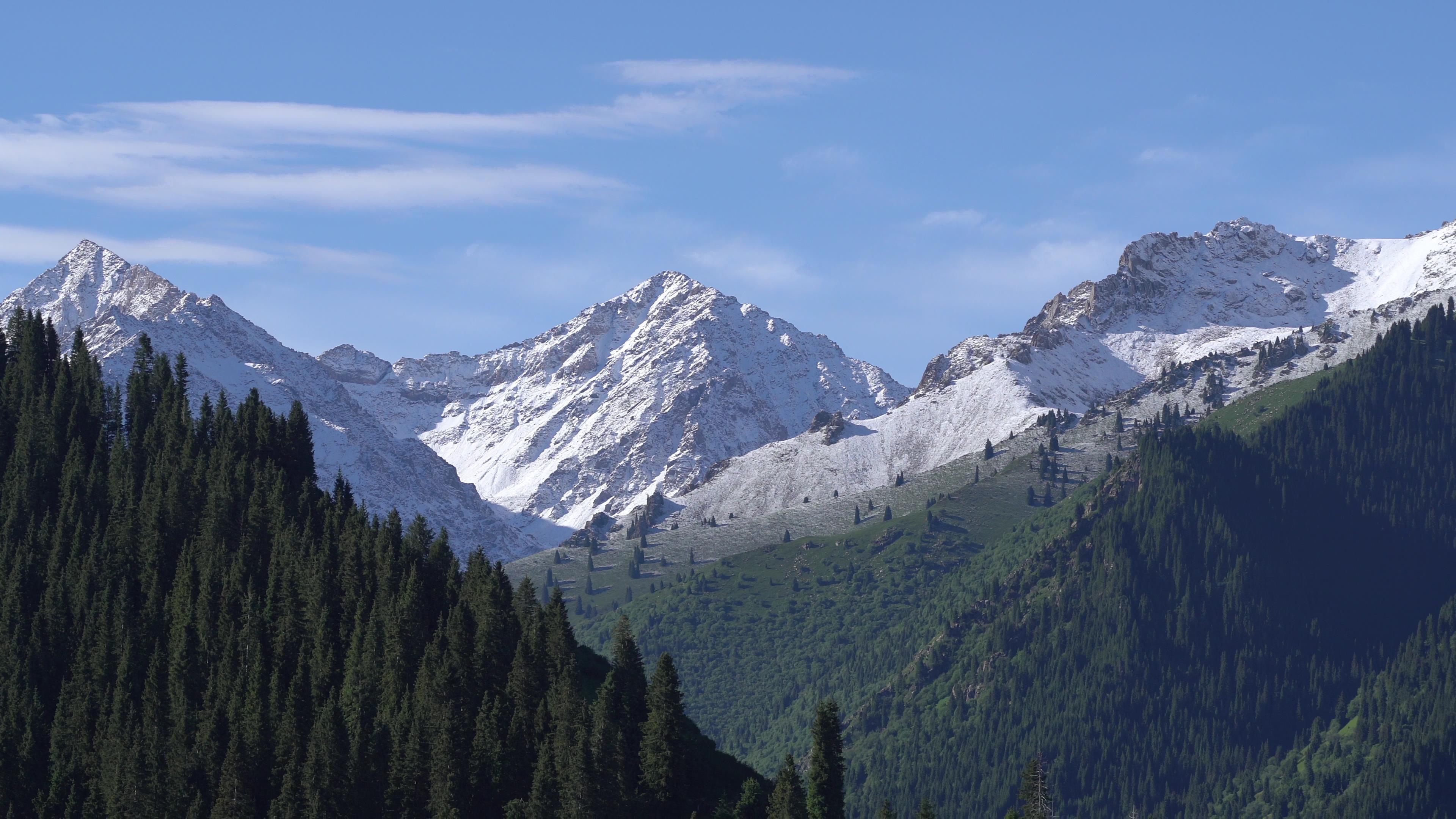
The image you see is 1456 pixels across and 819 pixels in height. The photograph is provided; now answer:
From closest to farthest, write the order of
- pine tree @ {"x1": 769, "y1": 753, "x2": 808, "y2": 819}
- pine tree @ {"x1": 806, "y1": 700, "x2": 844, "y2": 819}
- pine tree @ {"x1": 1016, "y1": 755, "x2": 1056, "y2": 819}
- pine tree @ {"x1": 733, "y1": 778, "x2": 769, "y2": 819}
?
pine tree @ {"x1": 769, "y1": 753, "x2": 808, "y2": 819}
pine tree @ {"x1": 1016, "y1": 755, "x2": 1056, "y2": 819}
pine tree @ {"x1": 733, "y1": 778, "x2": 769, "y2": 819}
pine tree @ {"x1": 806, "y1": 700, "x2": 844, "y2": 819}

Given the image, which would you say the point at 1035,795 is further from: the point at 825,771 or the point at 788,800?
the point at 788,800

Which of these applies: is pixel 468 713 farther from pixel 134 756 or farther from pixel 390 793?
pixel 134 756

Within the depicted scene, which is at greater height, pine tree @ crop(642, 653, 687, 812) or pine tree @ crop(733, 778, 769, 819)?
pine tree @ crop(642, 653, 687, 812)

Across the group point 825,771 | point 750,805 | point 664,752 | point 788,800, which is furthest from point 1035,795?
point 664,752

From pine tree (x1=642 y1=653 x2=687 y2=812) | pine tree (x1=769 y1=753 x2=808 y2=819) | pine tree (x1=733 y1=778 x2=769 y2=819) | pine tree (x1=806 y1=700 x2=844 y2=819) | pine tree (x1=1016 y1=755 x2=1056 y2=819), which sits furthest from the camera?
pine tree (x1=806 y1=700 x2=844 y2=819)

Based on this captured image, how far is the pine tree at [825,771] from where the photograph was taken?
181250mm

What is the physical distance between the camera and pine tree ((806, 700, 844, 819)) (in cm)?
18125

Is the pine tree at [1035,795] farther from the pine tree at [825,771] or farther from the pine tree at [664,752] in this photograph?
the pine tree at [664,752]

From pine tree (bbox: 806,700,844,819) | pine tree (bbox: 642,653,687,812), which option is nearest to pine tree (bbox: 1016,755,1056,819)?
pine tree (bbox: 806,700,844,819)

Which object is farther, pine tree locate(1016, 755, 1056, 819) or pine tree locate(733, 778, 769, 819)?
pine tree locate(733, 778, 769, 819)

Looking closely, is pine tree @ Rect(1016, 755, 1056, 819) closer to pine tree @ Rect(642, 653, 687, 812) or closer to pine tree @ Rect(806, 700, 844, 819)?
pine tree @ Rect(806, 700, 844, 819)

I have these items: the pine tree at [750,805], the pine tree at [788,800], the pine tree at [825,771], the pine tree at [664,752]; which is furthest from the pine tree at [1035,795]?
the pine tree at [664,752]

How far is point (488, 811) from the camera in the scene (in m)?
176

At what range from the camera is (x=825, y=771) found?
7170 inches
